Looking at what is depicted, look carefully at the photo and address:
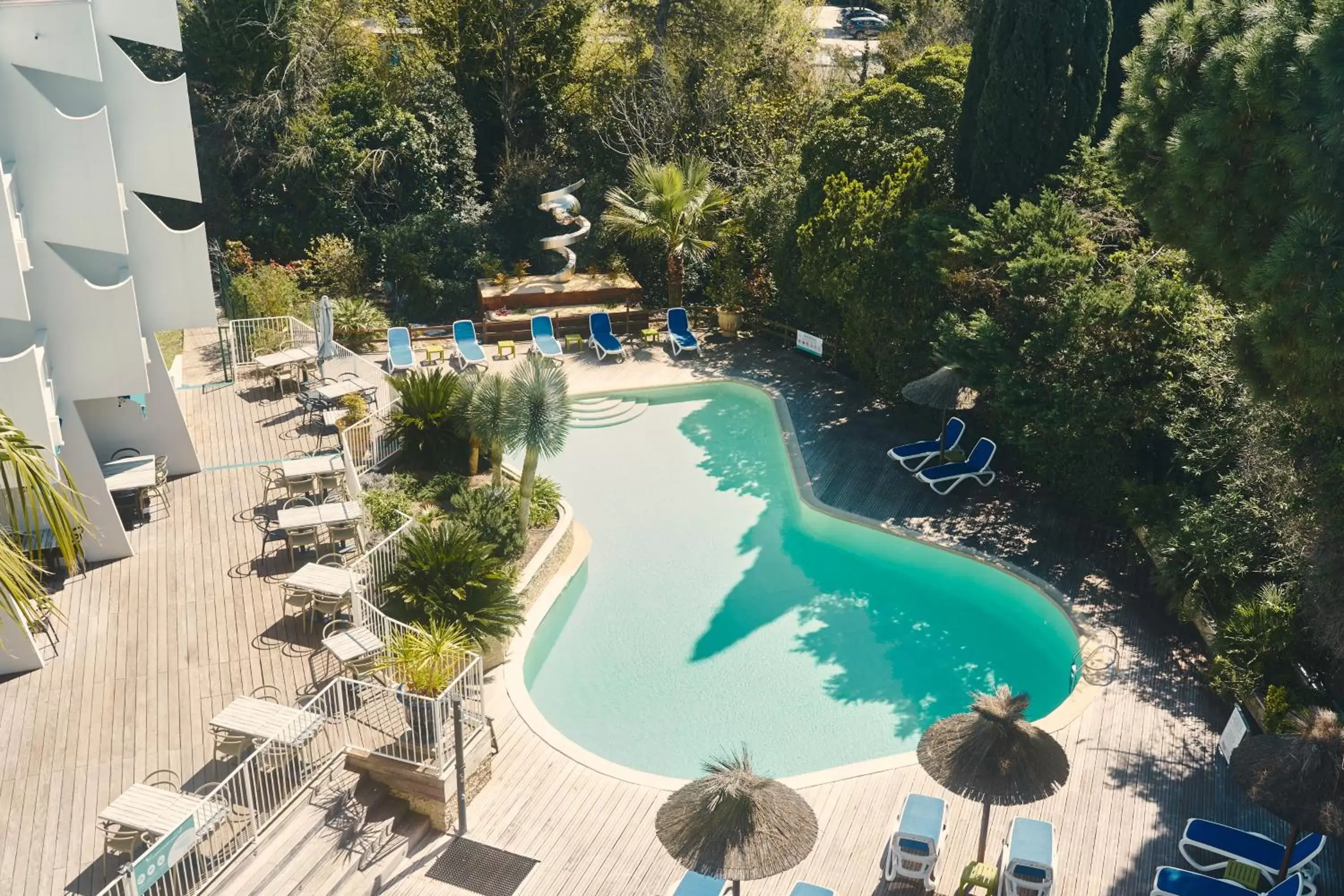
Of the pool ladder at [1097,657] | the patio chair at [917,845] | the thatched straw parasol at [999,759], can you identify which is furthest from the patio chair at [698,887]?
the pool ladder at [1097,657]

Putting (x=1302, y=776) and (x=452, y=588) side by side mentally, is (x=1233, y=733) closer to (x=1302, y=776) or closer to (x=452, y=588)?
(x=1302, y=776)

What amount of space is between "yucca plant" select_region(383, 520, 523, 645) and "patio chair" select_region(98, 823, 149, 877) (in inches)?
177

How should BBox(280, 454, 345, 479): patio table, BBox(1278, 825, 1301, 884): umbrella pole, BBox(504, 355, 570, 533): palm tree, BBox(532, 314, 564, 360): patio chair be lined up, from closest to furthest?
BBox(1278, 825, 1301, 884): umbrella pole
BBox(504, 355, 570, 533): palm tree
BBox(280, 454, 345, 479): patio table
BBox(532, 314, 564, 360): patio chair

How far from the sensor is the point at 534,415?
16531 mm

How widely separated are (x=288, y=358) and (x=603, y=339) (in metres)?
7.15

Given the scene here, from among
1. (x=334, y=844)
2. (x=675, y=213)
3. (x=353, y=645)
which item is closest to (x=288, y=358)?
(x=353, y=645)

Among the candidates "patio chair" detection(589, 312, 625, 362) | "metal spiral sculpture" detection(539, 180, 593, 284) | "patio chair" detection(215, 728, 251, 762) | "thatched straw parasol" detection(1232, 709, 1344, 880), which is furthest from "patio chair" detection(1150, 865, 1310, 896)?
"metal spiral sculpture" detection(539, 180, 593, 284)

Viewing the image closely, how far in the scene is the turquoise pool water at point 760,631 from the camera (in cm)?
1442

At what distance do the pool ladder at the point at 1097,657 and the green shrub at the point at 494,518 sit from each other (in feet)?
25.3

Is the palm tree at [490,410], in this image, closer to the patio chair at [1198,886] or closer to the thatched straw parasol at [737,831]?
the thatched straw parasol at [737,831]

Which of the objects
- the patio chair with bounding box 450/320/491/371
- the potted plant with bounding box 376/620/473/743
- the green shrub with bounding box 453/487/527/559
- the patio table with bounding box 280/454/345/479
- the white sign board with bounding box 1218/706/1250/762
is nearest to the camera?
the potted plant with bounding box 376/620/473/743

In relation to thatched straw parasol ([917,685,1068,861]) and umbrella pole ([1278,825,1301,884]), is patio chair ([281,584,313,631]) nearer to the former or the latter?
thatched straw parasol ([917,685,1068,861])

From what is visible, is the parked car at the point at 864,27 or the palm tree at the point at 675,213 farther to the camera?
the parked car at the point at 864,27

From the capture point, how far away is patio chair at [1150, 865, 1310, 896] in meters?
10.7
